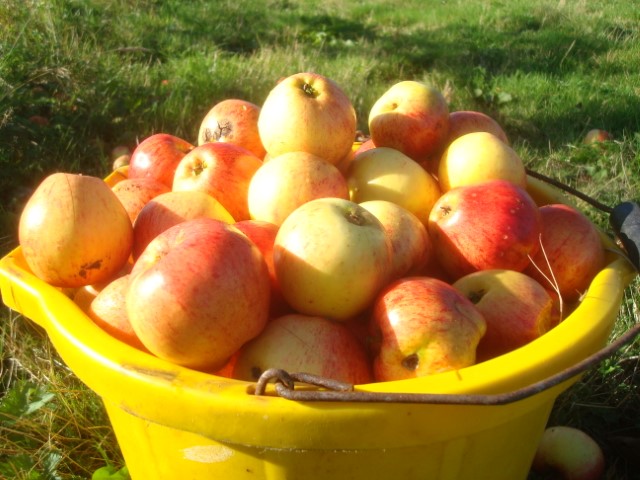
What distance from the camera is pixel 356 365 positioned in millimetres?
1359

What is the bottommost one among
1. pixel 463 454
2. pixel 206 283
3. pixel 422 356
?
pixel 463 454

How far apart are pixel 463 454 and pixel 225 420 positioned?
46 centimetres

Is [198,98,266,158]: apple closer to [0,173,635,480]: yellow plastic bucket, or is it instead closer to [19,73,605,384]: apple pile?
[19,73,605,384]: apple pile

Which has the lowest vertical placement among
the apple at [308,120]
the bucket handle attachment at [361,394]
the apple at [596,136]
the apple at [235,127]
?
the apple at [596,136]

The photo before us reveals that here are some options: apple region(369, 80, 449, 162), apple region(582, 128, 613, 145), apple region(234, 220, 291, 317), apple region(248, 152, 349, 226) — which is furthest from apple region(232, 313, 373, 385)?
apple region(582, 128, 613, 145)

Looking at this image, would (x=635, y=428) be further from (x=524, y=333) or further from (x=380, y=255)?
(x=380, y=255)

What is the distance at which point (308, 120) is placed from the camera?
1855 millimetres

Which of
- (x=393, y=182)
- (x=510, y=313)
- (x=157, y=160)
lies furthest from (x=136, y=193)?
(x=510, y=313)

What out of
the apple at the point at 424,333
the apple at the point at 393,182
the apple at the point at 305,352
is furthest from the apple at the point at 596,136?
the apple at the point at 305,352

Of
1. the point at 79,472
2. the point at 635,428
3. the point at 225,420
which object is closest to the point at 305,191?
the point at 225,420

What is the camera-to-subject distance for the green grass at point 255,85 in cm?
215

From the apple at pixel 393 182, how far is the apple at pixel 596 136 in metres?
2.76

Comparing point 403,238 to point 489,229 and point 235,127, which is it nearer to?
point 489,229

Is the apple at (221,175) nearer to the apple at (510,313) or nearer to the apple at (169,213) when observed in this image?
the apple at (169,213)
